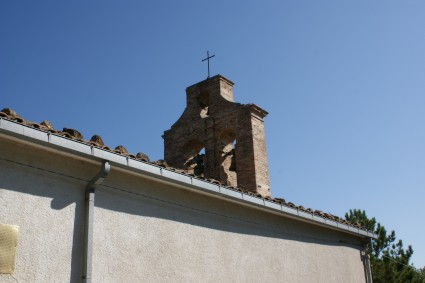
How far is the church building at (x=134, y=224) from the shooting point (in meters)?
5.06

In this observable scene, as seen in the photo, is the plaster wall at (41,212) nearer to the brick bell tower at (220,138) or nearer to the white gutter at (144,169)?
the white gutter at (144,169)

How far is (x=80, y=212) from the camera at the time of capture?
5562 mm

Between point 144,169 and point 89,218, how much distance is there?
869 millimetres

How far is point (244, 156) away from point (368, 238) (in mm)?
3520

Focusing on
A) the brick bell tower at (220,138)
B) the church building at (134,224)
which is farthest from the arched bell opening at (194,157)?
the church building at (134,224)

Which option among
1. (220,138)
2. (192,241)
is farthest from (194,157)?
(192,241)

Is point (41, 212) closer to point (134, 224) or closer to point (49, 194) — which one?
point (49, 194)

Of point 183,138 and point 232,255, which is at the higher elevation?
point 183,138

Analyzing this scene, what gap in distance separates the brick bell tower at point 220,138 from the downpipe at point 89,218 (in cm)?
687

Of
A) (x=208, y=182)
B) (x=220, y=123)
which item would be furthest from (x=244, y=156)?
(x=208, y=182)

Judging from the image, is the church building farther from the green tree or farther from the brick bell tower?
the green tree

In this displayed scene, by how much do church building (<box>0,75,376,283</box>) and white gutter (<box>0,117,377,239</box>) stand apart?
1 cm

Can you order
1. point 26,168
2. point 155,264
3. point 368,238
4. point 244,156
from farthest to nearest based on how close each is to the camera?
point 244,156 < point 368,238 < point 155,264 < point 26,168

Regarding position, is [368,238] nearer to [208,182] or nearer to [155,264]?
→ [208,182]
